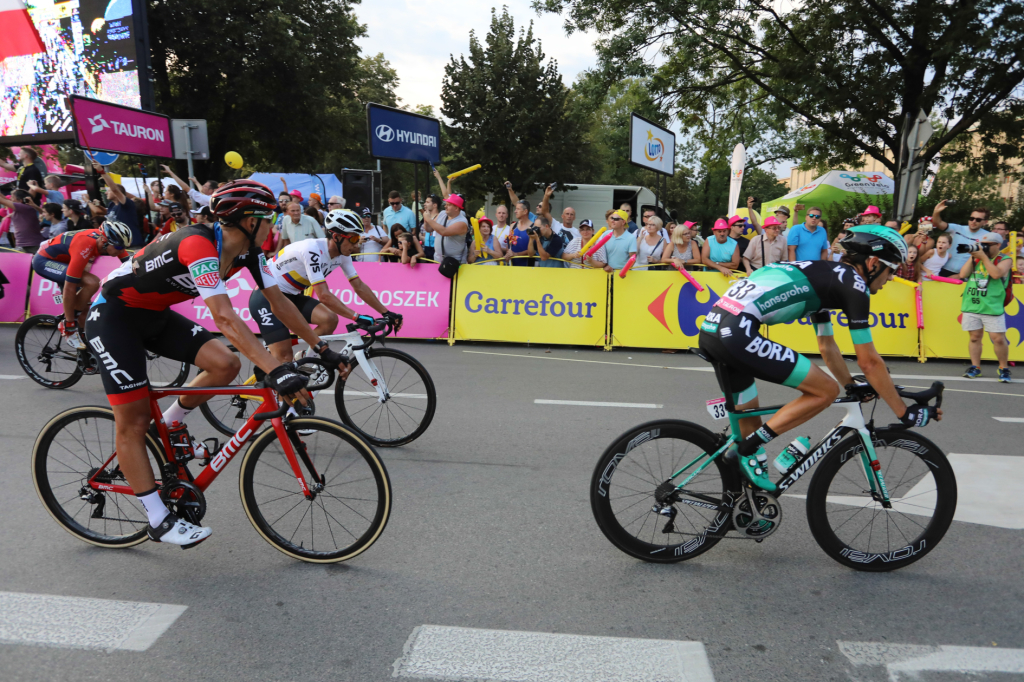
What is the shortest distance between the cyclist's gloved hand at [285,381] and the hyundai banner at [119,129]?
1060 centimetres

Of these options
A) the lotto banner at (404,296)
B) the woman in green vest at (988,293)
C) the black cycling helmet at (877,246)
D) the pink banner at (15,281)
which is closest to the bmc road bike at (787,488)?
the black cycling helmet at (877,246)

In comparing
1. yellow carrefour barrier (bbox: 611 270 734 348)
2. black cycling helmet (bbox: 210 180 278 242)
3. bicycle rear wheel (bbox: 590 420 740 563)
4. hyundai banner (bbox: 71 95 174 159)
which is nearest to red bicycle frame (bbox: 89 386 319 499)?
black cycling helmet (bbox: 210 180 278 242)

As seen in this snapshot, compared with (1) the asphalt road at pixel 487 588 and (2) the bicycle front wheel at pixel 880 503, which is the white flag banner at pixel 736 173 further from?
(2) the bicycle front wheel at pixel 880 503

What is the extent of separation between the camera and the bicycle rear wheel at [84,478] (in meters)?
3.59

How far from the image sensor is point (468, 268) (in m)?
10.8

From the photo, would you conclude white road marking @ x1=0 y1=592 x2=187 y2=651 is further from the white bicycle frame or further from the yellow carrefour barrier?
the yellow carrefour barrier

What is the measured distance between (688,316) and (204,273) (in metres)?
8.06

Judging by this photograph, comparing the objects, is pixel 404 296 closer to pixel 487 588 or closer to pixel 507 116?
pixel 487 588

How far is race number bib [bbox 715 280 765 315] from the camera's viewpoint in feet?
11.5

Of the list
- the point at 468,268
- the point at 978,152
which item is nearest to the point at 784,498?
the point at 468,268

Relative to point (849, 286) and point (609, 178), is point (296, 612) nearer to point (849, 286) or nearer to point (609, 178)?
point (849, 286)

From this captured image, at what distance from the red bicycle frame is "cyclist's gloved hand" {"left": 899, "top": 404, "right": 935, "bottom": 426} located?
2822mm

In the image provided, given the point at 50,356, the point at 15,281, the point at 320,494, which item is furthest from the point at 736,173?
the point at 15,281

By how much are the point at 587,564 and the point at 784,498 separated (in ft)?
5.42
